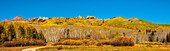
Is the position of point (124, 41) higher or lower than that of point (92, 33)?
lower

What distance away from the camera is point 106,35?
12250cm

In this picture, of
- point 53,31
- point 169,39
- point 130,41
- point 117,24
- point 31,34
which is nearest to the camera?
point 130,41

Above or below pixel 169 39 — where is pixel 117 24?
above

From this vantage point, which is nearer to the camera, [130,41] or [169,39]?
[130,41]

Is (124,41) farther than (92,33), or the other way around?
(92,33)

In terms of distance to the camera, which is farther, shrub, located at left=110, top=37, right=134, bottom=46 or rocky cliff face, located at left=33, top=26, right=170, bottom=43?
rocky cliff face, located at left=33, top=26, right=170, bottom=43

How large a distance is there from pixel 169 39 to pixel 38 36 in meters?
77.9

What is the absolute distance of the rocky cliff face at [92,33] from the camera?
114875mm

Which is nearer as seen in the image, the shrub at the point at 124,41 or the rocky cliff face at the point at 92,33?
the shrub at the point at 124,41

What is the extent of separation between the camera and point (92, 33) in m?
123

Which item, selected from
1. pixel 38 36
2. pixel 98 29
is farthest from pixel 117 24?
pixel 38 36

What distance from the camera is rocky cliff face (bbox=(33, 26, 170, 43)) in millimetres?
114875

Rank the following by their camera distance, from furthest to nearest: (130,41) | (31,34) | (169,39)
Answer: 1. (169,39)
2. (31,34)
3. (130,41)

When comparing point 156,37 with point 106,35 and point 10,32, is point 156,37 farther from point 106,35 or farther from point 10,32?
point 10,32
